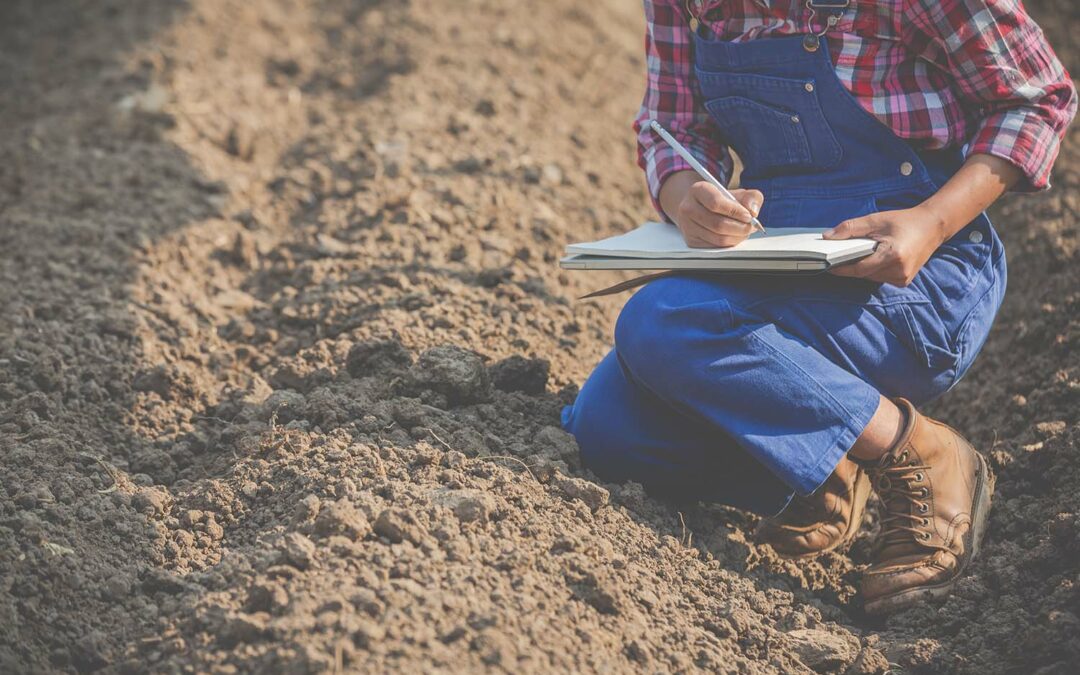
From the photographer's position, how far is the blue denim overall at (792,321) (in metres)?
2.08

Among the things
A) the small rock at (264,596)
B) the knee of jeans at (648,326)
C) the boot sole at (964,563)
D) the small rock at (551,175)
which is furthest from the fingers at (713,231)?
the small rock at (551,175)

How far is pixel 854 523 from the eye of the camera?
2.35 metres

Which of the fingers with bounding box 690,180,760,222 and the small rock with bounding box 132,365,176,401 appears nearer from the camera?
the fingers with bounding box 690,180,760,222

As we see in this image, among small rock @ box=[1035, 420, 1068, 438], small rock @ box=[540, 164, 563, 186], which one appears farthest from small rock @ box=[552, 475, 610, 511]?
small rock @ box=[540, 164, 563, 186]

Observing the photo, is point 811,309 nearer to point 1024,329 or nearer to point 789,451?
point 789,451

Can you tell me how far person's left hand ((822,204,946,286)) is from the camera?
1995 mm

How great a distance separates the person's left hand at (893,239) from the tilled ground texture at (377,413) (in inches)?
24.1

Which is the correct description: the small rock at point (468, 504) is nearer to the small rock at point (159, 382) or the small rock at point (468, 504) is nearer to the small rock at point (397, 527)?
the small rock at point (397, 527)

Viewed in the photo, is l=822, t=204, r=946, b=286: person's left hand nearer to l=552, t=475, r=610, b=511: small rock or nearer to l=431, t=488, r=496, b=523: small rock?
l=552, t=475, r=610, b=511: small rock

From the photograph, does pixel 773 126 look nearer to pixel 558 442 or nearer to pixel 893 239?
pixel 893 239

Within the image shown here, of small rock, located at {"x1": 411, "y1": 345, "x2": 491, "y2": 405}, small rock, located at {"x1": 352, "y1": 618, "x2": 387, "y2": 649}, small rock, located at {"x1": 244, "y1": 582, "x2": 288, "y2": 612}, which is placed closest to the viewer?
small rock, located at {"x1": 352, "y1": 618, "x2": 387, "y2": 649}

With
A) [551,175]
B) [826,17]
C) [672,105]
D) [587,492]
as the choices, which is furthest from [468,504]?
[551,175]

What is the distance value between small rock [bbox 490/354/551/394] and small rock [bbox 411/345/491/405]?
78 millimetres

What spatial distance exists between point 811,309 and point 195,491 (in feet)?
4.16
